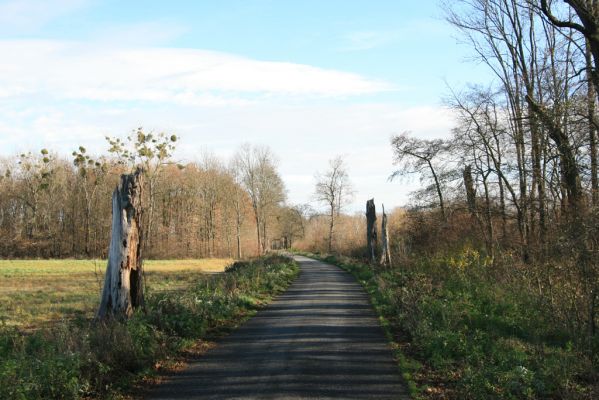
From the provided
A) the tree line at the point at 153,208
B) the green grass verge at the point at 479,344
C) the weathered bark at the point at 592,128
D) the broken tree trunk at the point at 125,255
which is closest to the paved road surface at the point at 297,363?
the green grass verge at the point at 479,344

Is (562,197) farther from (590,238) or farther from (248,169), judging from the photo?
(248,169)

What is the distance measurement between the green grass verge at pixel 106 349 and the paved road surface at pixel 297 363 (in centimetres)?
63

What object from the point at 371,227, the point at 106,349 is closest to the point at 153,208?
the point at 371,227

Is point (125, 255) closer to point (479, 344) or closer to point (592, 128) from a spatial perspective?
point (479, 344)

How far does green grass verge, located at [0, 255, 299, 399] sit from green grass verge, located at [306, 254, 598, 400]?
4.13m

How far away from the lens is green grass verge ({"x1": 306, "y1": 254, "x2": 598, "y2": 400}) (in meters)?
6.93

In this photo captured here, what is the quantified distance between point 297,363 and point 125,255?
476 cm

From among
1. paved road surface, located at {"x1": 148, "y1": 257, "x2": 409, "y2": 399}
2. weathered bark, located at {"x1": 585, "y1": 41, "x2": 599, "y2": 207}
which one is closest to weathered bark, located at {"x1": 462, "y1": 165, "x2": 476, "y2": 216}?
weathered bark, located at {"x1": 585, "y1": 41, "x2": 599, "y2": 207}

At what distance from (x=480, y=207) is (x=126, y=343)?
59.5 ft

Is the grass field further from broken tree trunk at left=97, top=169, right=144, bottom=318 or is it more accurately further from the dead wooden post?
the dead wooden post

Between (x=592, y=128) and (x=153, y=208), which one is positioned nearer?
(x=592, y=128)

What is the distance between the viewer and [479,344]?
9.17 meters

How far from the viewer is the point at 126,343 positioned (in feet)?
26.9

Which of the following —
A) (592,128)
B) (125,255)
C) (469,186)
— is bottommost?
(125,255)
